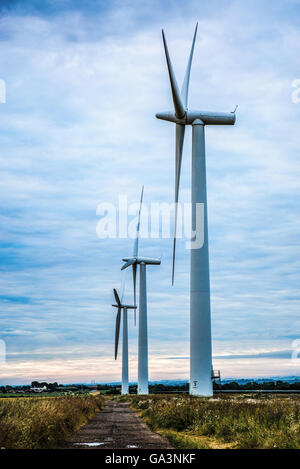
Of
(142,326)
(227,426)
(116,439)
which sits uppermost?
(142,326)

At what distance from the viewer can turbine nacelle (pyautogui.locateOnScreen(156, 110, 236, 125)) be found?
4078 centimetres

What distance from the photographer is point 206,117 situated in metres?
41.0

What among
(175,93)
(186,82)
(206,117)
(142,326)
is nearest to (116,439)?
(175,93)

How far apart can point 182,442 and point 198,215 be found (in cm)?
2036

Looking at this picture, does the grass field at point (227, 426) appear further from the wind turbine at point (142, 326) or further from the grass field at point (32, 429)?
the wind turbine at point (142, 326)

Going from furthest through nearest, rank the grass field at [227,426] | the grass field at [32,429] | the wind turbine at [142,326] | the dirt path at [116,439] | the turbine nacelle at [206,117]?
the wind turbine at [142,326]
the turbine nacelle at [206,117]
the dirt path at [116,439]
the grass field at [227,426]
the grass field at [32,429]

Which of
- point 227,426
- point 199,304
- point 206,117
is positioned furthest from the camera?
point 206,117

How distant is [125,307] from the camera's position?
115 m

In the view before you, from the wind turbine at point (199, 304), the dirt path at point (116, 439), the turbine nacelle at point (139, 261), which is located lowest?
the dirt path at point (116, 439)

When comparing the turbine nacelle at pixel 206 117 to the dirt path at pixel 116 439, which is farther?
the turbine nacelle at pixel 206 117

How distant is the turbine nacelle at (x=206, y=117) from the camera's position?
40.8 meters

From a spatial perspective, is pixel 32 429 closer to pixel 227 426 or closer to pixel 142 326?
pixel 227 426

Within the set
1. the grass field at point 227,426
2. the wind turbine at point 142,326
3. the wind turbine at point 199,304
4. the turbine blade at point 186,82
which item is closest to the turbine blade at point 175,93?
the wind turbine at point 199,304
